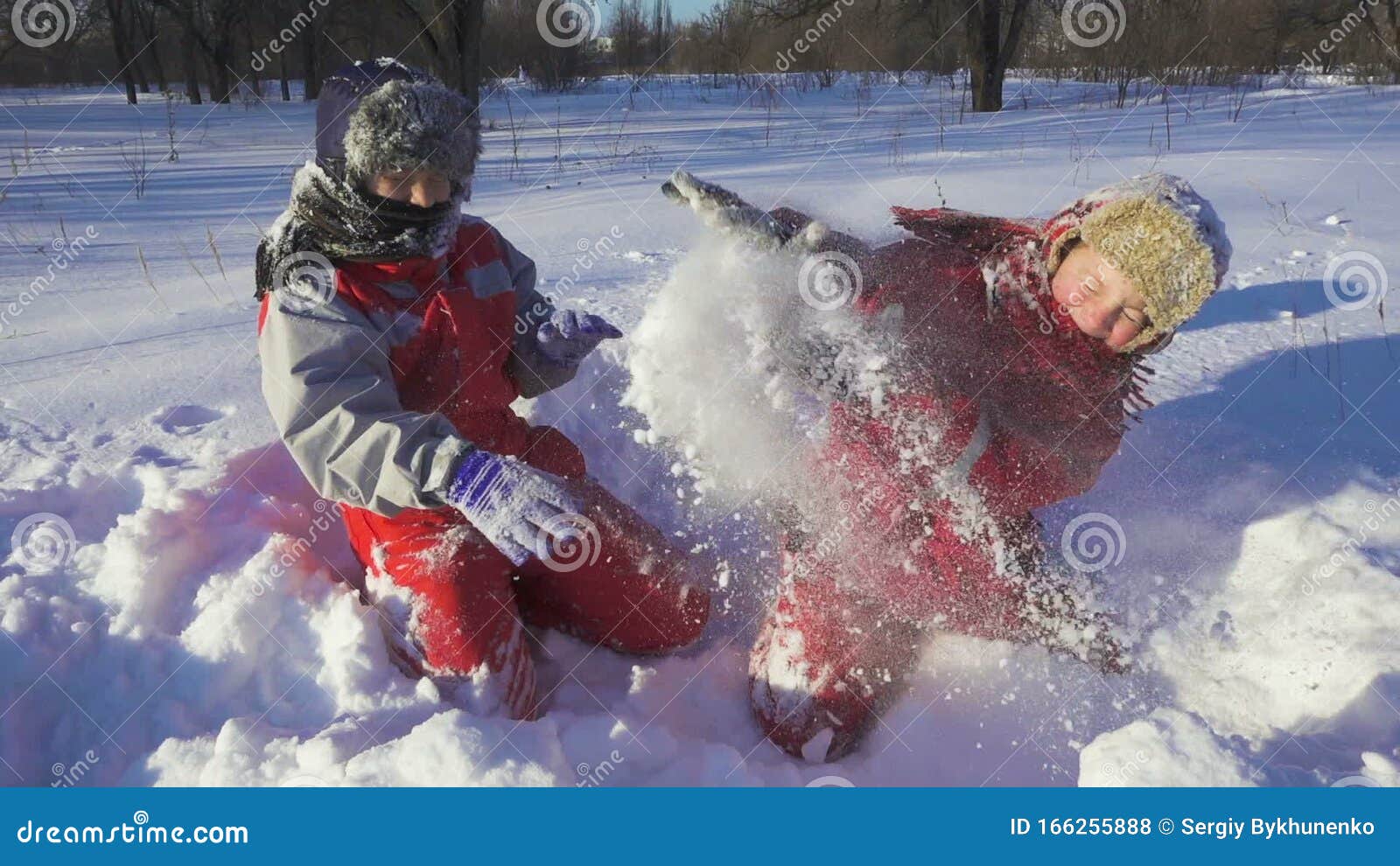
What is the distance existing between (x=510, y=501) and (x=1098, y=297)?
44.7 inches

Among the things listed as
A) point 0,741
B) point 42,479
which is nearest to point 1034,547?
point 0,741

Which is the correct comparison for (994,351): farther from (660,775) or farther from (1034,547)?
(660,775)

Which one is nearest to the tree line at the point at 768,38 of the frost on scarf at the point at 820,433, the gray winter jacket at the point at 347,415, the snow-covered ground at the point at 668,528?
the snow-covered ground at the point at 668,528

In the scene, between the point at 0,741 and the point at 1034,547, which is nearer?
the point at 0,741

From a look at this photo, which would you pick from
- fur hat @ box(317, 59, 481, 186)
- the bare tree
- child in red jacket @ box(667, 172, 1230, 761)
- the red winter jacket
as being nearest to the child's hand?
child in red jacket @ box(667, 172, 1230, 761)

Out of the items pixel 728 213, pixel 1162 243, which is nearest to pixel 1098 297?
pixel 1162 243

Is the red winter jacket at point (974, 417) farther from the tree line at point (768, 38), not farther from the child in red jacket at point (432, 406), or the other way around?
the tree line at point (768, 38)

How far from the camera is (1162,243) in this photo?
4.80 ft

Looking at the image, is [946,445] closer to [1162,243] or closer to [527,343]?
[1162,243]

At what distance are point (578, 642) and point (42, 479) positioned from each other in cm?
137

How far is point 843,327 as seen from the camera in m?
1.93

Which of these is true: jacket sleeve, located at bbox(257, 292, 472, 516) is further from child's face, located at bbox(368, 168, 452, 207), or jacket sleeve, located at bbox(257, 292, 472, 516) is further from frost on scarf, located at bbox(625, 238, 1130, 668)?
frost on scarf, located at bbox(625, 238, 1130, 668)

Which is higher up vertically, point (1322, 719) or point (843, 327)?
point (843, 327)

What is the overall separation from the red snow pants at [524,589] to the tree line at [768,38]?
4.32 m
